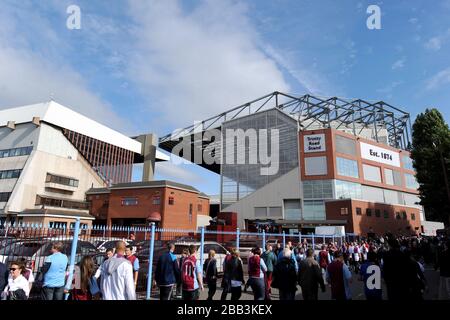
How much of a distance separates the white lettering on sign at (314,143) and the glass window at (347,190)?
22.5 feet

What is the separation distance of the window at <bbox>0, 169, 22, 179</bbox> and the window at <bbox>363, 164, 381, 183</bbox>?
193 feet

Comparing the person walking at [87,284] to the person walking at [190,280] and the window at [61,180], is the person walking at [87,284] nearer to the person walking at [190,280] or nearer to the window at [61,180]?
the person walking at [190,280]

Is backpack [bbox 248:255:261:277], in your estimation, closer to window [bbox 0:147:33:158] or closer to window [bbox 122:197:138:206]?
window [bbox 122:197:138:206]

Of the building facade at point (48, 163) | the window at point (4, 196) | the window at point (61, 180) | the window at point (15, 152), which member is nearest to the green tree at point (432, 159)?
the building facade at point (48, 163)

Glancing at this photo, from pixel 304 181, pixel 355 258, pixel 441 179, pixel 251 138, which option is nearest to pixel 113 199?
pixel 251 138

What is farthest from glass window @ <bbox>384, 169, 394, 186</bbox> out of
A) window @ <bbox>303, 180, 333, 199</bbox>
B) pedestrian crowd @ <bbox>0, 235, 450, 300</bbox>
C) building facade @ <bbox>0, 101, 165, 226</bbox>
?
pedestrian crowd @ <bbox>0, 235, 450, 300</bbox>

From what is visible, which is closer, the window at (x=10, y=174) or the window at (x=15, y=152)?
the window at (x=10, y=174)

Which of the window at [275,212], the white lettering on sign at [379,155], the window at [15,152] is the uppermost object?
the white lettering on sign at [379,155]

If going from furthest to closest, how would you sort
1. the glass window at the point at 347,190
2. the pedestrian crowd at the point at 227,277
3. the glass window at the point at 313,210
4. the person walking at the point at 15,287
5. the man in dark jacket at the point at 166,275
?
the glass window at the point at 313,210 < the glass window at the point at 347,190 < the man in dark jacket at the point at 166,275 < the person walking at the point at 15,287 < the pedestrian crowd at the point at 227,277

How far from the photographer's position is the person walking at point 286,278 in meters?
7.48

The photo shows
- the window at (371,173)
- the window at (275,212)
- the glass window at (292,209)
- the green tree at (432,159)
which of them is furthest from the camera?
the window at (371,173)

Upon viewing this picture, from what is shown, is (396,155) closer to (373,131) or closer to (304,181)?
(373,131)

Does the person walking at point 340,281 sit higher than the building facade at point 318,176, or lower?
lower

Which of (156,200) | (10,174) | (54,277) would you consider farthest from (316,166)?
(54,277)
